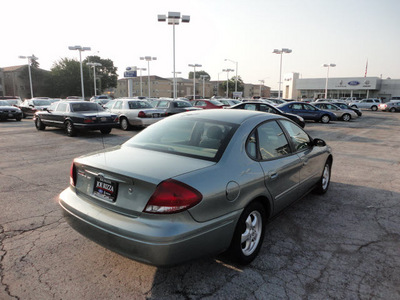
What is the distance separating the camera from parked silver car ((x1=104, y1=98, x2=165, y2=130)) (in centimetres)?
1458

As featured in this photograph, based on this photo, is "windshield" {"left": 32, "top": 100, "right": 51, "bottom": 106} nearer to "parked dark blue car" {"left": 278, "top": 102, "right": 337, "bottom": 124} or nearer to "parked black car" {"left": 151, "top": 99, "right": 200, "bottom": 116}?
"parked black car" {"left": 151, "top": 99, "right": 200, "bottom": 116}

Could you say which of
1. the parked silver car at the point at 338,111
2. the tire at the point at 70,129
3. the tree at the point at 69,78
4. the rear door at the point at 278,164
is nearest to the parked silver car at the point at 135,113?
the tire at the point at 70,129

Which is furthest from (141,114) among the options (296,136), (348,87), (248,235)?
(348,87)

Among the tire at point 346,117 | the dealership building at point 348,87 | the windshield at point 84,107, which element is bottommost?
the tire at point 346,117

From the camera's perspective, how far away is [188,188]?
242 centimetres

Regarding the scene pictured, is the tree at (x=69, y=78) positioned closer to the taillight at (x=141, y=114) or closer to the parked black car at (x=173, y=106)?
the parked black car at (x=173, y=106)

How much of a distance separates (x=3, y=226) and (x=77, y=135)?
937 centimetres

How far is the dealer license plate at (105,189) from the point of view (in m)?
2.66

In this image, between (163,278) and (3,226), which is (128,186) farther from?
(3,226)

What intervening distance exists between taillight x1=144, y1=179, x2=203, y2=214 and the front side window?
2.12 metres

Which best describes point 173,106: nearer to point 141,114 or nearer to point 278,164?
point 141,114

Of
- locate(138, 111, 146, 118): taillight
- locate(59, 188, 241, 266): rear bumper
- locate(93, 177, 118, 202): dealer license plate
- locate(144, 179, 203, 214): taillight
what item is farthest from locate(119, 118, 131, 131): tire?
locate(144, 179, 203, 214): taillight

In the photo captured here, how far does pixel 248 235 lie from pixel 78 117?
35.9 feet

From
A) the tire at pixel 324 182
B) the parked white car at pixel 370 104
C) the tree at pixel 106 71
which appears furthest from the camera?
the tree at pixel 106 71
